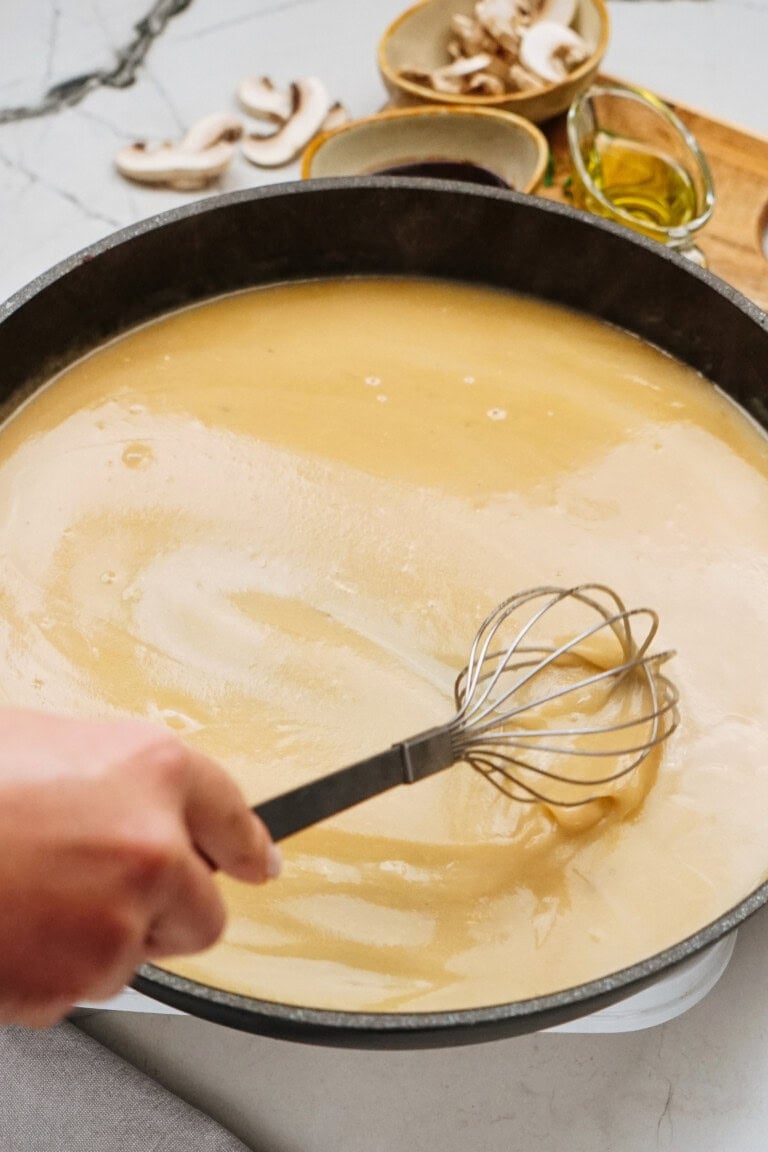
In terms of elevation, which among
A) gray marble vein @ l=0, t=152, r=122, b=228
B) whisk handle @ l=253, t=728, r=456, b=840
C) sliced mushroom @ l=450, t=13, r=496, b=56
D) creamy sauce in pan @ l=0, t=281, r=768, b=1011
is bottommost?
gray marble vein @ l=0, t=152, r=122, b=228

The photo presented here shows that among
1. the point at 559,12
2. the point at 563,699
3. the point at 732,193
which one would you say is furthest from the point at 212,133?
the point at 563,699

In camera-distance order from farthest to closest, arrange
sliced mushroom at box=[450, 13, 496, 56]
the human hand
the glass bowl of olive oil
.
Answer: sliced mushroom at box=[450, 13, 496, 56], the glass bowl of olive oil, the human hand

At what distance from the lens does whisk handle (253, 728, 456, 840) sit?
1.90 ft

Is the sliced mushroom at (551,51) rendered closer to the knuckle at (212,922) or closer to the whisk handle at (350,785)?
the whisk handle at (350,785)

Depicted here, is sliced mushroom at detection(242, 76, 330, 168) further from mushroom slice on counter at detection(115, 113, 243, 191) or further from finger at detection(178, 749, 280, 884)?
finger at detection(178, 749, 280, 884)

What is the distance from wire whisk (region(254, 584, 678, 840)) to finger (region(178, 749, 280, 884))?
0.22 m

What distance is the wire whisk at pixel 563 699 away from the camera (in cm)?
77

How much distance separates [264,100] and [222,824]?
42.2 inches

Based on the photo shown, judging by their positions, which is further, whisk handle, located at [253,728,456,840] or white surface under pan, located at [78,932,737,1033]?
white surface under pan, located at [78,932,737,1033]

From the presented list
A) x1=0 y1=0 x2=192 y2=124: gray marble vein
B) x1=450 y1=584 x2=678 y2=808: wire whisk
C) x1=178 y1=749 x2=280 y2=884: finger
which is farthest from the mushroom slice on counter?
x1=178 y1=749 x2=280 y2=884: finger

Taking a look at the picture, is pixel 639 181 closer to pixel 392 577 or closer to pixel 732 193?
pixel 732 193

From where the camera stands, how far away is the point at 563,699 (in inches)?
33.8

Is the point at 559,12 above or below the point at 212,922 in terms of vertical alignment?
above

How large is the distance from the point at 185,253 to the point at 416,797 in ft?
1.82
